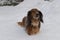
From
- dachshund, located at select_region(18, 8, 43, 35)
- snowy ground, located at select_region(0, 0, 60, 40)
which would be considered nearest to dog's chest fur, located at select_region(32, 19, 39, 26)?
dachshund, located at select_region(18, 8, 43, 35)

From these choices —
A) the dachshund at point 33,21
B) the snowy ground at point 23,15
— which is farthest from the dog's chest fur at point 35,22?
the snowy ground at point 23,15

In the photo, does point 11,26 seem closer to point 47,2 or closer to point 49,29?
point 49,29

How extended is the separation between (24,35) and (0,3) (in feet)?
6.39

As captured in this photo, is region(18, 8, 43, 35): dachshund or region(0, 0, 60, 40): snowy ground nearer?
region(18, 8, 43, 35): dachshund

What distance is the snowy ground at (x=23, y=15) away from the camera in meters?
3.17

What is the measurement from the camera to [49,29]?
11.0ft

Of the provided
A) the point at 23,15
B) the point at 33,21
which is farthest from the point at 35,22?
the point at 23,15

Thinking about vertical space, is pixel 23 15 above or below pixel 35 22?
below

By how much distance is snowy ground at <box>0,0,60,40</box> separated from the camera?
10.4 ft

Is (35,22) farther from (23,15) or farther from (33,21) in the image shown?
(23,15)

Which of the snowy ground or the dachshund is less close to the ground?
the dachshund

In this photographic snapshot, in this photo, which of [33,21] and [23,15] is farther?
[23,15]

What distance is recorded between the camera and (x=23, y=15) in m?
3.90

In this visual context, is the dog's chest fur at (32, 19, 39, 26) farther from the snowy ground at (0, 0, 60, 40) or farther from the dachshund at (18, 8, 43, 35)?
the snowy ground at (0, 0, 60, 40)
